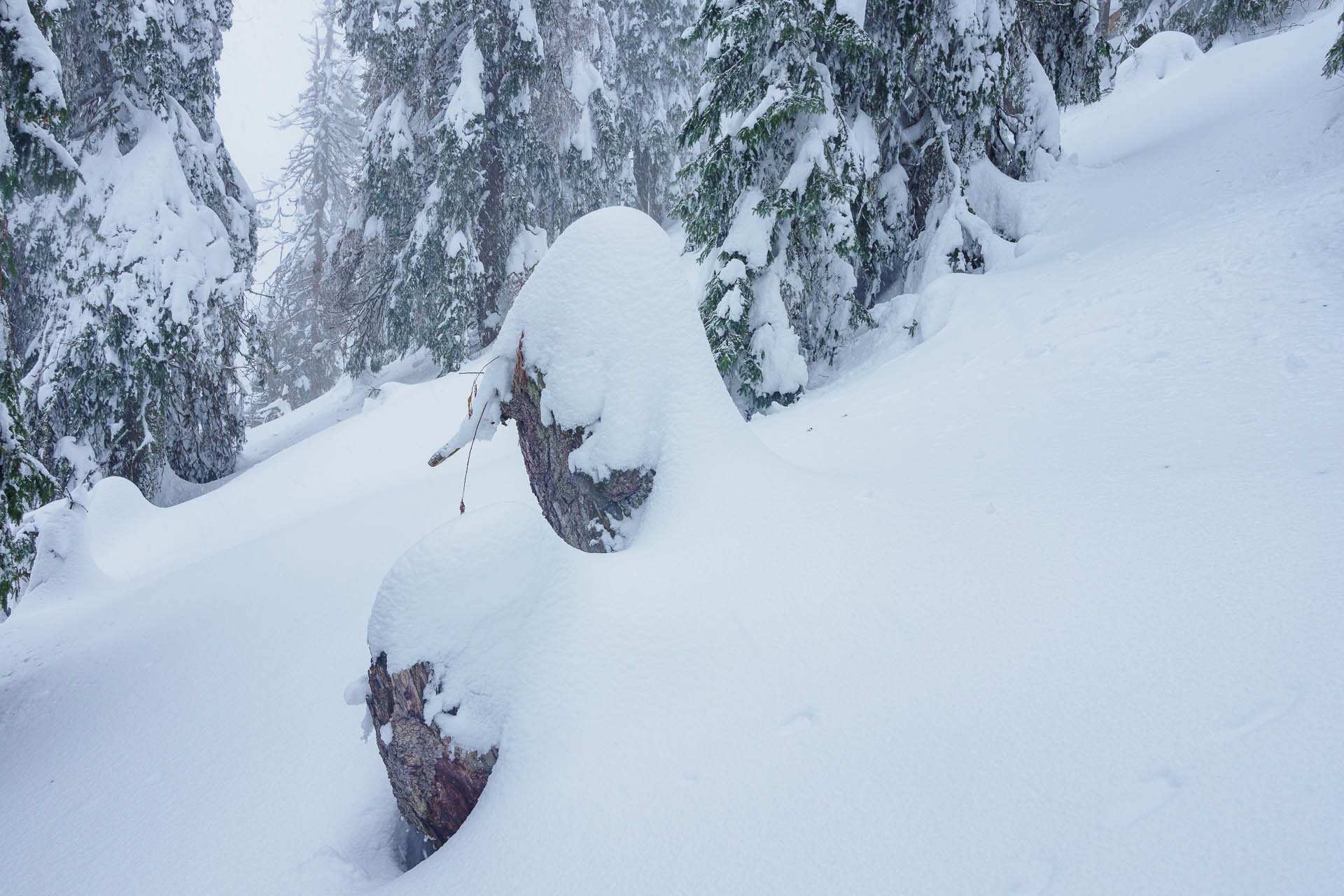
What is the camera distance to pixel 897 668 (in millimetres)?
2162

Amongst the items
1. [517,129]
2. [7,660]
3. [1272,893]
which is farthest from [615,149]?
[1272,893]

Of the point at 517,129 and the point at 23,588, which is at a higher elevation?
the point at 517,129

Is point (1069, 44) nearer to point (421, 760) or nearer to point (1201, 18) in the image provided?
point (421, 760)

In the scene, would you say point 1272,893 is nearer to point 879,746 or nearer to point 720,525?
point 879,746

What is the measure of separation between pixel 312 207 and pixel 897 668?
1135 inches

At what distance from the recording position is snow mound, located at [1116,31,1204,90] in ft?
51.5

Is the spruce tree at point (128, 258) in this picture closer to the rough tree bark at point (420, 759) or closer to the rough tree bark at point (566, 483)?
the rough tree bark at point (566, 483)

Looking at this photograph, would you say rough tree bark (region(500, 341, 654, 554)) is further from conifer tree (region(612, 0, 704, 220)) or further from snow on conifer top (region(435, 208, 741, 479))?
conifer tree (region(612, 0, 704, 220))

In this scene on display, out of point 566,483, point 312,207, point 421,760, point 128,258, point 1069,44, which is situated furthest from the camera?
point 312,207

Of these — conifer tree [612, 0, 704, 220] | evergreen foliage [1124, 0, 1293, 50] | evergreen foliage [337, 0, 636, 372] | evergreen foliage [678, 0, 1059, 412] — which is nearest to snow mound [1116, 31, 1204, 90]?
evergreen foliage [1124, 0, 1293, 50]

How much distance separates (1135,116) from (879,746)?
47.5ft

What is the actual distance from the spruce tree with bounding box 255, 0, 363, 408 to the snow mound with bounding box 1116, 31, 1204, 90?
22.8m

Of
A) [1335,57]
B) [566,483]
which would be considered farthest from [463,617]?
[1335,57]

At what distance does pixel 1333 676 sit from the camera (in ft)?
5.57
